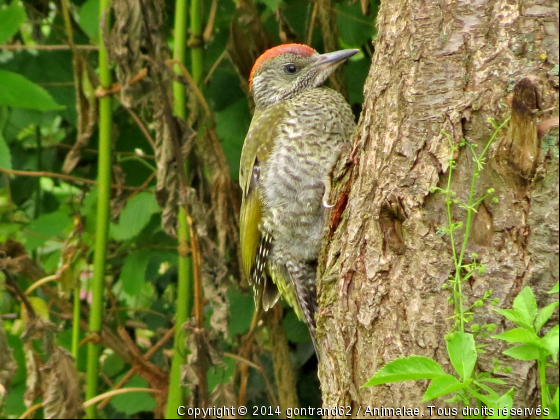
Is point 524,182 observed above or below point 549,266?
above

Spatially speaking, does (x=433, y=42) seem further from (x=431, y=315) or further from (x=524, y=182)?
(x=431, y=315)

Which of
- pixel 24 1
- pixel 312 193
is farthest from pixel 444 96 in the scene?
pixel 24 1

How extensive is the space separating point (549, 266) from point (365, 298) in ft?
1.54

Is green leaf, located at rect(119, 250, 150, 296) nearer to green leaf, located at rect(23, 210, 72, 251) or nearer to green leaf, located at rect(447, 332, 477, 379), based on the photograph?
green leaf, located at rect(23, 210, 72, 251)

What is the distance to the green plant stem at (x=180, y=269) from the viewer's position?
9.29 ft

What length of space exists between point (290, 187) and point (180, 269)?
590 millimetres

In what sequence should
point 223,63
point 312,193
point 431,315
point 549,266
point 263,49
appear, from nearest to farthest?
point 549,266 → point 431,315 → point 312,193 → point 263,49 → point 223,63

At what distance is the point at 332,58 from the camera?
9.82ft

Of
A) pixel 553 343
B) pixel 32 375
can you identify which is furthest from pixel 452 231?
pixel 32 375

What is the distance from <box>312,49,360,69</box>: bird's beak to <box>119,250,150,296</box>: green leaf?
1.24 metres

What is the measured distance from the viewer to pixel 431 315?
167cm

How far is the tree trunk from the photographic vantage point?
158 cm

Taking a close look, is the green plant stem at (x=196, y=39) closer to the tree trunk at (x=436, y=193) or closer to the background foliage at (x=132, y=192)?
the background foliage at (x=132, y=192)

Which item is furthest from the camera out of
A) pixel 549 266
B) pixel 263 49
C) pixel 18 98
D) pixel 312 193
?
pixel 263 49
